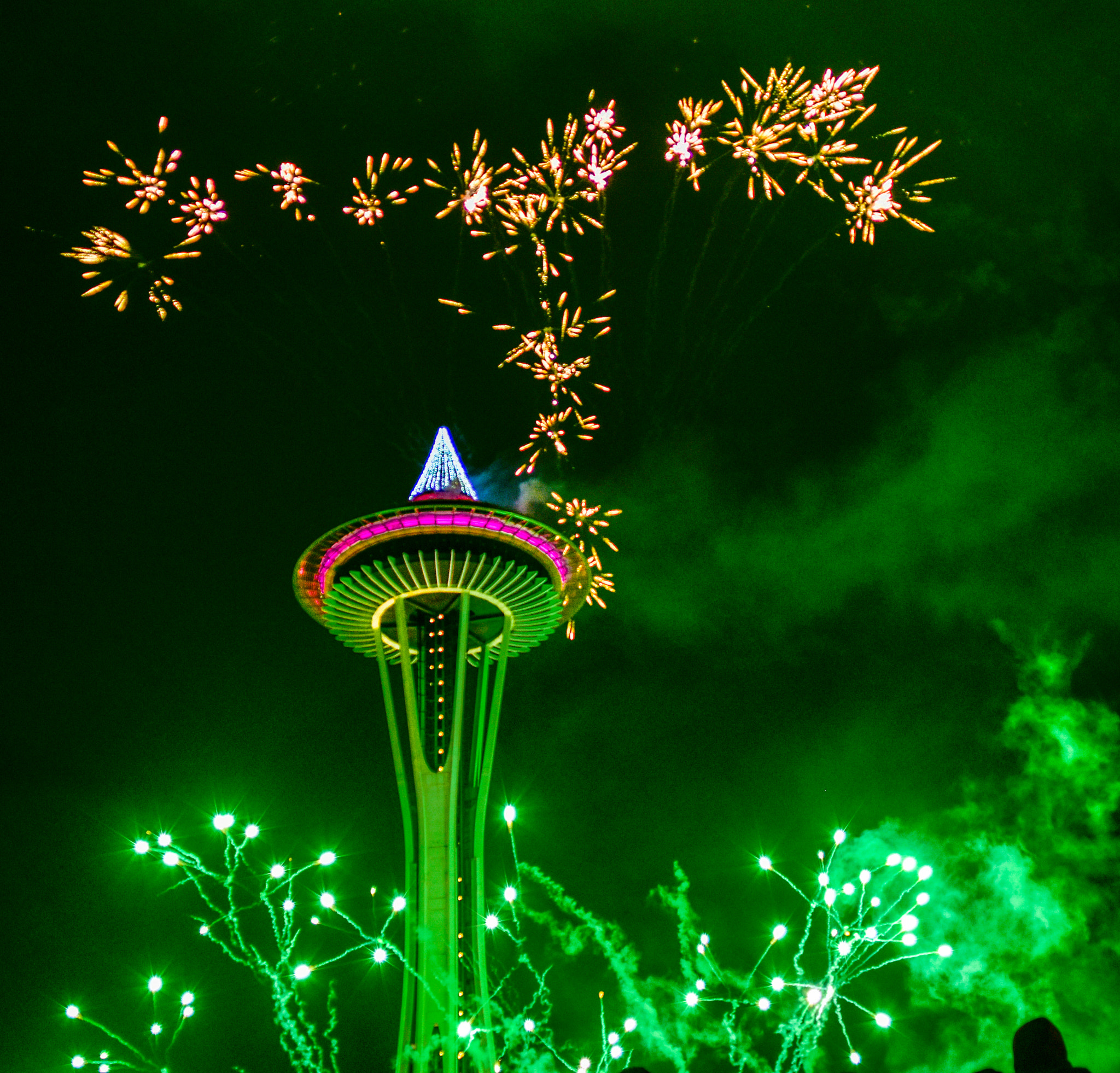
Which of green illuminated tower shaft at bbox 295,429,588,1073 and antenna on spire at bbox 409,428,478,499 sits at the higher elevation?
antenna on spire at bbox 409,428,478,499

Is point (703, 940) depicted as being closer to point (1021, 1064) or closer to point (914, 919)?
point (914, 919)

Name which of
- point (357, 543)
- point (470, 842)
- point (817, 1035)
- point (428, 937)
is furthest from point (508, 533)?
point (817, 1035)

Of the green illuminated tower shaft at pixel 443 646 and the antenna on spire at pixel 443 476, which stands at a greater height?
the antenna on spire at pixel 443 476

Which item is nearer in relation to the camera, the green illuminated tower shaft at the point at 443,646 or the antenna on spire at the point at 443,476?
the green illuminated tower shaft at the point at 443,646

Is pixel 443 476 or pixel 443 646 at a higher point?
pixel 443 476
